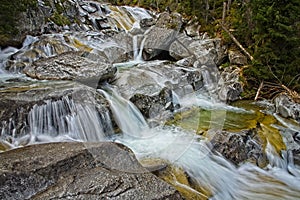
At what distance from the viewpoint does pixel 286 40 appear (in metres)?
9.30

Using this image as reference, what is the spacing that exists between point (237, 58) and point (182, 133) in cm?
604

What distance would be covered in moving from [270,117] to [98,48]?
798 centimetres

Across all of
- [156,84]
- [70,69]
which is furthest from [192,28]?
[70,69]

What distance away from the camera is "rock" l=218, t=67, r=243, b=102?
987 centimetres

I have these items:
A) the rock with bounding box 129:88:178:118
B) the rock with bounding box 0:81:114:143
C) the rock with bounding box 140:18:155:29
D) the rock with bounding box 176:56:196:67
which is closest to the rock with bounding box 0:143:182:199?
the rock with bounding box 0:81:114:143

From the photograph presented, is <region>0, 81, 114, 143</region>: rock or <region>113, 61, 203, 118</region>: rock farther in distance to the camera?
<region>113, 61, 203, 118</region>: rock

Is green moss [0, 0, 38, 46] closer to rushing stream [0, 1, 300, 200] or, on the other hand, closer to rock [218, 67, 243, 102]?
rushing stream [0, 1, 300, 200]

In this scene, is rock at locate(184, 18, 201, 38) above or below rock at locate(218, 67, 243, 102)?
above

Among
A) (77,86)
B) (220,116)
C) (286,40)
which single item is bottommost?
(220,116)

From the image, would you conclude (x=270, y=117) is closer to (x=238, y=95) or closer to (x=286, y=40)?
(x=238, y=95)

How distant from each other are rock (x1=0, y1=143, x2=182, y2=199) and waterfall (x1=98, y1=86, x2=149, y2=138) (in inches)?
106

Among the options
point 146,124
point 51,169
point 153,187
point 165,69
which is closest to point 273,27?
point 165,69

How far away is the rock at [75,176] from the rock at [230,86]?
618 centimetres

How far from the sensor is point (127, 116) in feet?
24.8
